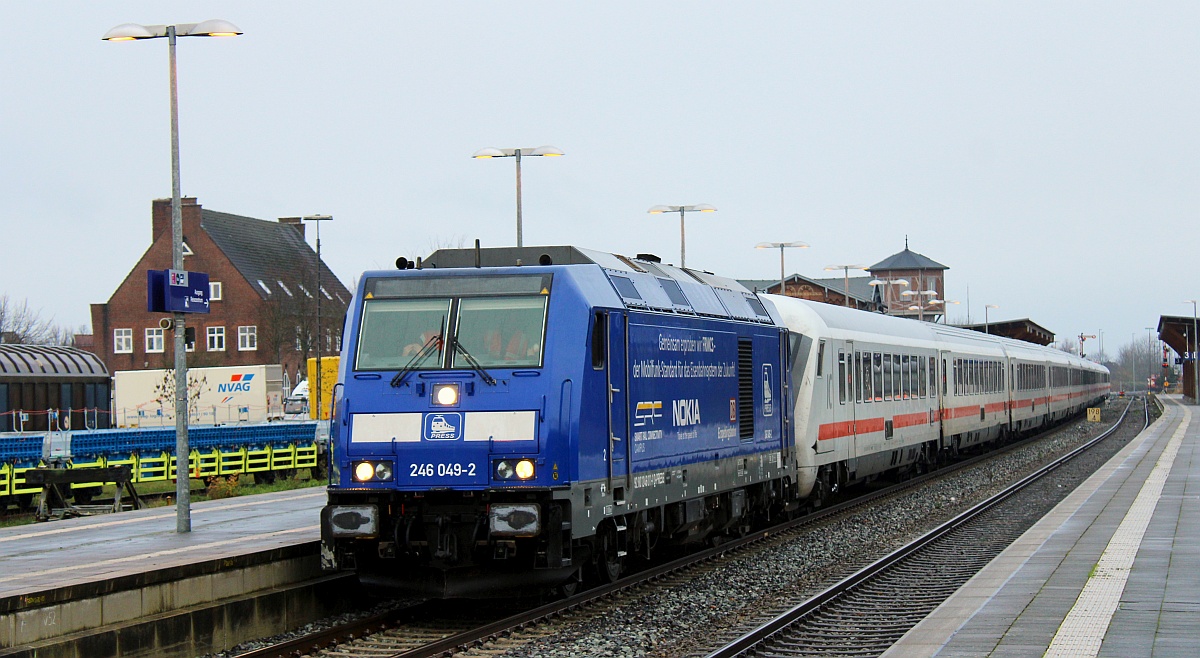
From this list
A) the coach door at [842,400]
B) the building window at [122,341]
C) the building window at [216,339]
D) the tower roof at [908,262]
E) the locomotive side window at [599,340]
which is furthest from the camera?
the tower roof at [908,262]

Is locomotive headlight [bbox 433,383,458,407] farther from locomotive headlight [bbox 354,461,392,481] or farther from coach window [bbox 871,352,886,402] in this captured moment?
coach window [bbox 871,352,886,402]

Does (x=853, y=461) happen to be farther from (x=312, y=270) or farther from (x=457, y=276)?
(x=312, y=270)

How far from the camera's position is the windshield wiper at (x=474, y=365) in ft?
39.7

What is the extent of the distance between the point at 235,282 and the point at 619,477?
62495mm

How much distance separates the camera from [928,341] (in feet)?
102

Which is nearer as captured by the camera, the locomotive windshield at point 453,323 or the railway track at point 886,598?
the railway track at point 886,598

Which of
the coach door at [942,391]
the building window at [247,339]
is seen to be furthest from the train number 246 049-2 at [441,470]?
the building window at [247,339]

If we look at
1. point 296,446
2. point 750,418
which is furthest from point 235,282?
point 750,418

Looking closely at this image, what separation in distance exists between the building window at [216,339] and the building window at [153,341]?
9.81 ft

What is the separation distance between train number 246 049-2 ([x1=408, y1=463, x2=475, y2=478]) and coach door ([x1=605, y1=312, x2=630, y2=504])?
1527 mm

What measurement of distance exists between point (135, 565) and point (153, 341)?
212 ft

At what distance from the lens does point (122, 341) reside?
74.1 m

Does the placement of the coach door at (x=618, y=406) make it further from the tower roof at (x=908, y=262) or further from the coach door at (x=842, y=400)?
the tower roof at (x=908, y=262)

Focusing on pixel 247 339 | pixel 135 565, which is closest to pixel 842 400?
pixel 135 565
